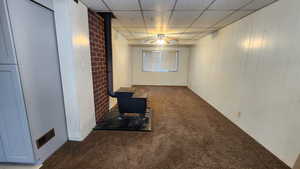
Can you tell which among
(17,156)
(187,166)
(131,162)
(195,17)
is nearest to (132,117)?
(131,162)

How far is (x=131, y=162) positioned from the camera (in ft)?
5.63

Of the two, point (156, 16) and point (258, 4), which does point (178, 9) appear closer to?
point (156, 16)

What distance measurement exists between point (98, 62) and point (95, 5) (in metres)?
1.04

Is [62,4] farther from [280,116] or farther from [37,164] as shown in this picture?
[280,116]

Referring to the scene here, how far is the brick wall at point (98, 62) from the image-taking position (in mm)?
2418

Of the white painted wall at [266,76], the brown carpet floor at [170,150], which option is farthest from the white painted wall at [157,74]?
the brown carpet floor at [170,150]

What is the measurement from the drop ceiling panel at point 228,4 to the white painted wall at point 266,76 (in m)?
0.46

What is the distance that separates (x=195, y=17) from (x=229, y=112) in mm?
2327

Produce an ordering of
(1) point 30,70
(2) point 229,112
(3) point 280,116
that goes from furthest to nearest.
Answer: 1. (2) point 229,112
2. (3) point 280,116
3. (1) point 30,70

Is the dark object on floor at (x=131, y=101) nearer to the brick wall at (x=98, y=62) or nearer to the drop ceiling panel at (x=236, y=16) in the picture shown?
the brick wall at (x=98, y=62)

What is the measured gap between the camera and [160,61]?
272 inches

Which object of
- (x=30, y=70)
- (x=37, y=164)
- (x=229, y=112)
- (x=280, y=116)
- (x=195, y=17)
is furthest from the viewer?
(x=229, y=112)

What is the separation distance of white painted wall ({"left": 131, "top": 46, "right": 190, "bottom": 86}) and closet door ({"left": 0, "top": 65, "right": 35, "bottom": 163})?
18.6ft

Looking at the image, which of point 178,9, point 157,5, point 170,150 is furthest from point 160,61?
point 170,150
